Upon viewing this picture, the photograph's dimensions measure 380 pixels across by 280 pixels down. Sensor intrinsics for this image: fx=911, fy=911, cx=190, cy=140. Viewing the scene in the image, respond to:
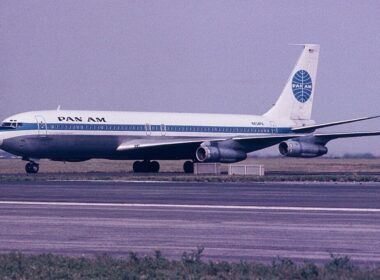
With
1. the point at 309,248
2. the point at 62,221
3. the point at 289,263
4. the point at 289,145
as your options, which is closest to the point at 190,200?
the point at 62,221

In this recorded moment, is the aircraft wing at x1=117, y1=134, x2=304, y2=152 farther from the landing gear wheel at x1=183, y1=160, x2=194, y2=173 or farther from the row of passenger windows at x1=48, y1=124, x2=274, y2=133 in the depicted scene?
the landing gear wheel at x1=183, y1=160, x2=194, y2=173

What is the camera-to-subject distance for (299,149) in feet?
175

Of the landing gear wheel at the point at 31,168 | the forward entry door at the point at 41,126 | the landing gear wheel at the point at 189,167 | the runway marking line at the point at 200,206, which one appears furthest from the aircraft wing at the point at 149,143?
the runway marking line at the point at 200,206

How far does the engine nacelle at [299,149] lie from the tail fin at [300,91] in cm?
659

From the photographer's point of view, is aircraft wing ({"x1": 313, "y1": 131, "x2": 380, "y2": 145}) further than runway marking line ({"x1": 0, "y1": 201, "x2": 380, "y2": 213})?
Yes

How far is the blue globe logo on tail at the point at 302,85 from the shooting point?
6153 centimetres

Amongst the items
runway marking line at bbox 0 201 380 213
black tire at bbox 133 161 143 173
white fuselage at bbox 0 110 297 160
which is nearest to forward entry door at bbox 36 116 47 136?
white fuselage at bbox 0 110 297 160

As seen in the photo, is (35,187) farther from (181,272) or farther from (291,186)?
(181,272)

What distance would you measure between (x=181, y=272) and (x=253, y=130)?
155 feet

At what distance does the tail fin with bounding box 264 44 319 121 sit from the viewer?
60906mm

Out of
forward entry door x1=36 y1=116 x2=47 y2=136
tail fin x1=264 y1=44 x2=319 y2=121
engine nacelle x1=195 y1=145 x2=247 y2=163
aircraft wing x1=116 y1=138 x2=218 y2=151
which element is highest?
tail fin x1=264 y1=44 x2=319 y2=121

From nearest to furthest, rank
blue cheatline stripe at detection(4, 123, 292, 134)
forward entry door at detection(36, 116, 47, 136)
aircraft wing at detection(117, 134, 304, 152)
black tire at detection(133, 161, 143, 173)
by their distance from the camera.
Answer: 1. forward entry door at detection(36, 116, 47, 136)
2. blue cheatline stripe at detection(4, 123, 292, 134)
3. aircraft wing at detection(117, 134, 304, 152)
4. black tire at detection(133, 161, 143, 173)

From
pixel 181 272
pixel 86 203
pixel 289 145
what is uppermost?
pixel 289 145

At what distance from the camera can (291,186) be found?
3616 cm
